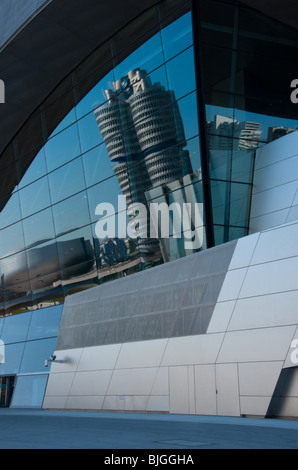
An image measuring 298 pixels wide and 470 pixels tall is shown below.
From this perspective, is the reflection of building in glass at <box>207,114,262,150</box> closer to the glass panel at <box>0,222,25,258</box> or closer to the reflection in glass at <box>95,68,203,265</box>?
the reflection in glass at <box>95,68,203,265</box>

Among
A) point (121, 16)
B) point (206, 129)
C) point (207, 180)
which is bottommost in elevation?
point (207, 180)

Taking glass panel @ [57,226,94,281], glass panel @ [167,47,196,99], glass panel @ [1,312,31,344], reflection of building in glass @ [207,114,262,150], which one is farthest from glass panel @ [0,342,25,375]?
glass panel @ [167,47,196,99]

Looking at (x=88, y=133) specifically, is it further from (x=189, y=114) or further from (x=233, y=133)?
(x=233, y=133)

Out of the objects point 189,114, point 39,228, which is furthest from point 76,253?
point 189,114

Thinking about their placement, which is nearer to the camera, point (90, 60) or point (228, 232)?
point (228, 232)

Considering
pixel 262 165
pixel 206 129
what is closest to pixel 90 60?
pixel 206 129

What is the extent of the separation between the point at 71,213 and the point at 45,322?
196 inches

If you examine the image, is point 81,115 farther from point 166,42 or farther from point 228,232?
point 228,232

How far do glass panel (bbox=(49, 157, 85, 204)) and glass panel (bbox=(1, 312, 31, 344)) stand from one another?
5.79 metres

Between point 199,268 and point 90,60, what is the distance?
41.3 feet

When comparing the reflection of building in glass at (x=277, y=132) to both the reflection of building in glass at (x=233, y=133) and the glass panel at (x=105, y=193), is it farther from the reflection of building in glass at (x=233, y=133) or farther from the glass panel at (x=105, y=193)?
the glass panel at (x=105, y=193)

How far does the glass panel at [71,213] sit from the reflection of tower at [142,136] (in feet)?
8.47

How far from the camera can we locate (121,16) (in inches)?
910
